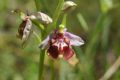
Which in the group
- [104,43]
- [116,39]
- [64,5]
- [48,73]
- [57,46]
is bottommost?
[48,73]

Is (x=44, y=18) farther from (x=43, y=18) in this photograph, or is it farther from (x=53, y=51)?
(x=53, y=51)

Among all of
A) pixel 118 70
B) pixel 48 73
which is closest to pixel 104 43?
pixel 118 70

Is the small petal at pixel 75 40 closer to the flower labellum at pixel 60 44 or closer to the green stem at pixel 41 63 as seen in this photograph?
the flower labellum at pixel 60 44

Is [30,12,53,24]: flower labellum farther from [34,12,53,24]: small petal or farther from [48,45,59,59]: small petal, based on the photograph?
[48,45,59,59]: small petal

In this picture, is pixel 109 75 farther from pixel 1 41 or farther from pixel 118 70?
pixel 1 41

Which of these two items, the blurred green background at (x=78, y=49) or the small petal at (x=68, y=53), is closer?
the small petal at (x=68, y=53)

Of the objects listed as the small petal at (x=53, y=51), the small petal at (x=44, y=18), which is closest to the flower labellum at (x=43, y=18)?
the small petal at (x=44, y=18)

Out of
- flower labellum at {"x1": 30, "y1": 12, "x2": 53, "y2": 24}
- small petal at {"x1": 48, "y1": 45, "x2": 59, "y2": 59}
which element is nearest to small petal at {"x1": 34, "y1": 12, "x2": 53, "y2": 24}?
flower labellum at {"x1": 30, "y1": 12, "x2": 53, "y2": 24}
